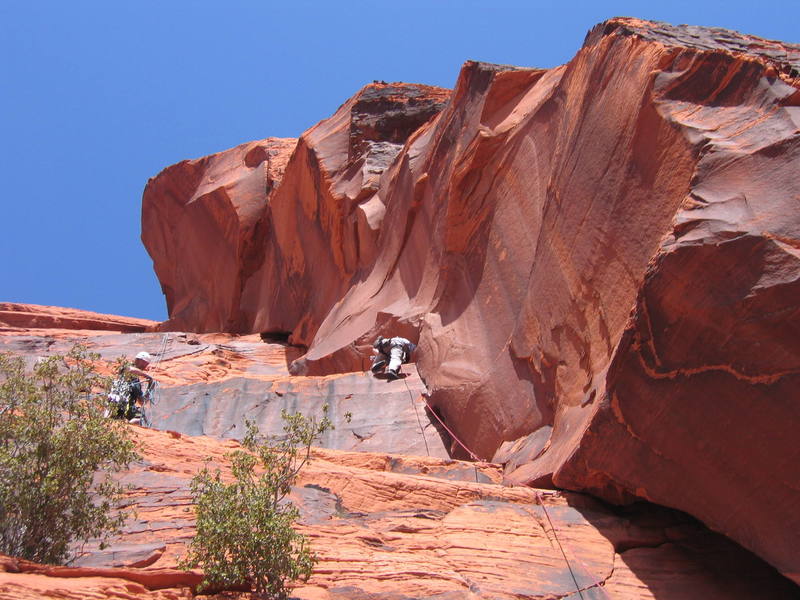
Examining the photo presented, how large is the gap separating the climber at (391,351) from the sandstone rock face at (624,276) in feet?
0.92

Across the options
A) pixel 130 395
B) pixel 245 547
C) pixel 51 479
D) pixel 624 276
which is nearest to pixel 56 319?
pixel 130 395

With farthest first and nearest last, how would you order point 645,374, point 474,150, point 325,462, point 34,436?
point 474,150
point 325,462
point 645,374
point 34,436

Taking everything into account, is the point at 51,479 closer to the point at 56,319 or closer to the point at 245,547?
the point at 245,547

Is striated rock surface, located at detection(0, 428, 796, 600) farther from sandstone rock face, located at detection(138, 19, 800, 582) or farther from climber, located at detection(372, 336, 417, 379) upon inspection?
climber, located at detection(372, 336, 417, 379)

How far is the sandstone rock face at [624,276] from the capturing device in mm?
5781

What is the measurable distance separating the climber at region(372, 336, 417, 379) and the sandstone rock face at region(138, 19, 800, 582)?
0.28 m

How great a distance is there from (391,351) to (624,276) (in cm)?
651

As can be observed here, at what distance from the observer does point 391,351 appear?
13.8 meters

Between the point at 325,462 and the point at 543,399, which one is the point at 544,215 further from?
the point at 325,462

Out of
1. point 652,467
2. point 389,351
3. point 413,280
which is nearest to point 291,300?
point 413,280

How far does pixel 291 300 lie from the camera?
21969 mm

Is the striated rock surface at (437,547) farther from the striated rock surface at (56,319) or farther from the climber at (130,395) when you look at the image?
the striated rock surface at (56,319)

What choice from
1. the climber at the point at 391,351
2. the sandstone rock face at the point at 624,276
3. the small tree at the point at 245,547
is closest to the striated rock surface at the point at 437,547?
the small tree at the point at 245,547

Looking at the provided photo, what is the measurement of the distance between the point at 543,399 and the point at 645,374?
3027 millimetres
